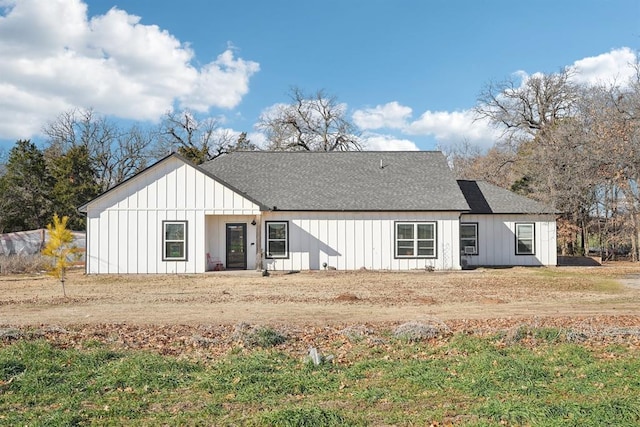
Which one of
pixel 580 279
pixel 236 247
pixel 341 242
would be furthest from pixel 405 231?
pixel 236 247

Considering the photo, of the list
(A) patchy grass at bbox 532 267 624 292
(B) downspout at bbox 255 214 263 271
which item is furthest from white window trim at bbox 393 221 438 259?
(B) downspout at bbox 255 214 263 271

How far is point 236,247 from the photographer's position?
23.4 meters

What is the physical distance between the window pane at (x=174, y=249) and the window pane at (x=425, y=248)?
1021cm

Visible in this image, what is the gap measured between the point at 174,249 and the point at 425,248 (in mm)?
10757

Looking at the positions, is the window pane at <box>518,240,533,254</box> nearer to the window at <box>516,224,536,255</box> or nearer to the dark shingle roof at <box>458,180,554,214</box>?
the window at <box>516,224,536,255</box>

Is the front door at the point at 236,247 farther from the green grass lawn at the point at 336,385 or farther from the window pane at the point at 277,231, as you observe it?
the green grass lawn at the point at 336,385

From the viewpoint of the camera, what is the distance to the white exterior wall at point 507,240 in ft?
83.5

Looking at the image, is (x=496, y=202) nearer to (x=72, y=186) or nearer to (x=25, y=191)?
(x=72, y=186)

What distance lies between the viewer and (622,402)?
5.38 meters

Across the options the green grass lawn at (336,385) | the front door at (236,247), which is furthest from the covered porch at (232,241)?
the green grass lawn at (336,385)

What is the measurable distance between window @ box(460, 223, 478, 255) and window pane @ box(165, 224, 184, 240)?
13014 mm

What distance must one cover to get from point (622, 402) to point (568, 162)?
81.2 feet

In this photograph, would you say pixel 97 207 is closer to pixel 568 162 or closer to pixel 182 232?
pixel 182 232

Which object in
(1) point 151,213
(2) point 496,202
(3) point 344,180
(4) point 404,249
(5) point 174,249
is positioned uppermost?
(3) point 344,180
